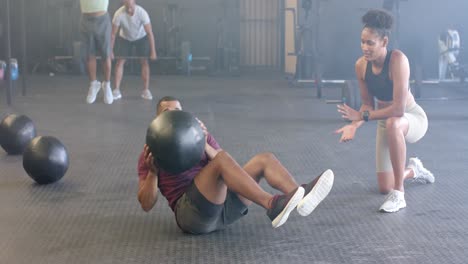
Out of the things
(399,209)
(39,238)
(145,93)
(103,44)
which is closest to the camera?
(39,238)

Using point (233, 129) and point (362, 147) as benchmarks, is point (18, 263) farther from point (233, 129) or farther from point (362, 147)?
point (233, 129)

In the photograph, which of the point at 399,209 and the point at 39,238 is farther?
the point at 399,209

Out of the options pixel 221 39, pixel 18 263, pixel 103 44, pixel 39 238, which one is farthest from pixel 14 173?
pixel 221 39

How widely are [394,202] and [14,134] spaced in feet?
7.17

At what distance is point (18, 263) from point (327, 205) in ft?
4.38

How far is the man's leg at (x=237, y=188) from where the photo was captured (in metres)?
2.51

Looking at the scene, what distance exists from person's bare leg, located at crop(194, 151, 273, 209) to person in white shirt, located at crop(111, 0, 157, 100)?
446 cm

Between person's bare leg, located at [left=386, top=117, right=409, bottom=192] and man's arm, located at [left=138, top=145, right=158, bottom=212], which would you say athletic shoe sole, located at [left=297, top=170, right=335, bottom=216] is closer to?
man's arm, located at [left=138, top=145, right=158, bottom=212]

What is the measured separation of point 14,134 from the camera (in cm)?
430

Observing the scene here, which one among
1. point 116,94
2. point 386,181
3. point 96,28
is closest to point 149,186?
point 386,181

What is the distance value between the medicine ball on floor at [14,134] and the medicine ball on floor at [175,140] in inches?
79.9

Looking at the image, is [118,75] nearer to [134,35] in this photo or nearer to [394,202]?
[134,35]

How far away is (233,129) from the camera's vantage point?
17.7 ft

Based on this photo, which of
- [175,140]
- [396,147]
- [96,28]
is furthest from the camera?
[96,28]
